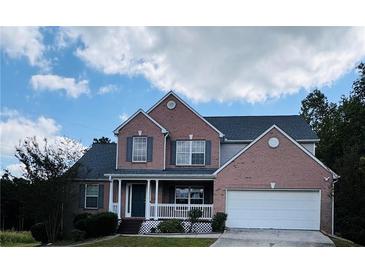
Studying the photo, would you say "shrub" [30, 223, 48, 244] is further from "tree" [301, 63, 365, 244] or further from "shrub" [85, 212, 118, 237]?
"tree" [301, 63, 365, 244]

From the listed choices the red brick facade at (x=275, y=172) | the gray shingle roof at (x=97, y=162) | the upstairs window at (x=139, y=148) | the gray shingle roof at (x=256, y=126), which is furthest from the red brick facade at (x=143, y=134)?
the gray shingle roof at (x=256, y=126)

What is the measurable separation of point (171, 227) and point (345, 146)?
12.9 m

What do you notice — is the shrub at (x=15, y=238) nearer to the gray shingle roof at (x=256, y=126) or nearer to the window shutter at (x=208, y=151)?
the window shutter at (x=208, y=151)

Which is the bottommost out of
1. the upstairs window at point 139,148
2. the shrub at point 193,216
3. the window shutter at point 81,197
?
the shrub at point 193,216

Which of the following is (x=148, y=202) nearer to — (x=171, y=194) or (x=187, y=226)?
(x=171, y=194)

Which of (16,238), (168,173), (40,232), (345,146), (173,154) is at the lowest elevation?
(16,238)

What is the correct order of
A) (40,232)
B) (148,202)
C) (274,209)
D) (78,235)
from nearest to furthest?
(78,235) < (40,232) < (274,209) < (148,202)

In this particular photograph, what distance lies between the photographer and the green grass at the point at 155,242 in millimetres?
18969

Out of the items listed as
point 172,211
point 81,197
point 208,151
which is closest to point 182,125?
point 208,151

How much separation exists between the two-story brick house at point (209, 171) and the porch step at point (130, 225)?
0.42 meters

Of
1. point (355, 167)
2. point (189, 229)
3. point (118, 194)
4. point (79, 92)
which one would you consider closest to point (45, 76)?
point (79, 92)

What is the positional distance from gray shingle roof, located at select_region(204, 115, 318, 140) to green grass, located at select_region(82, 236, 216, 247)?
29.0 ft

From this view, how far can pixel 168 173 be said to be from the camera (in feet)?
83.1
